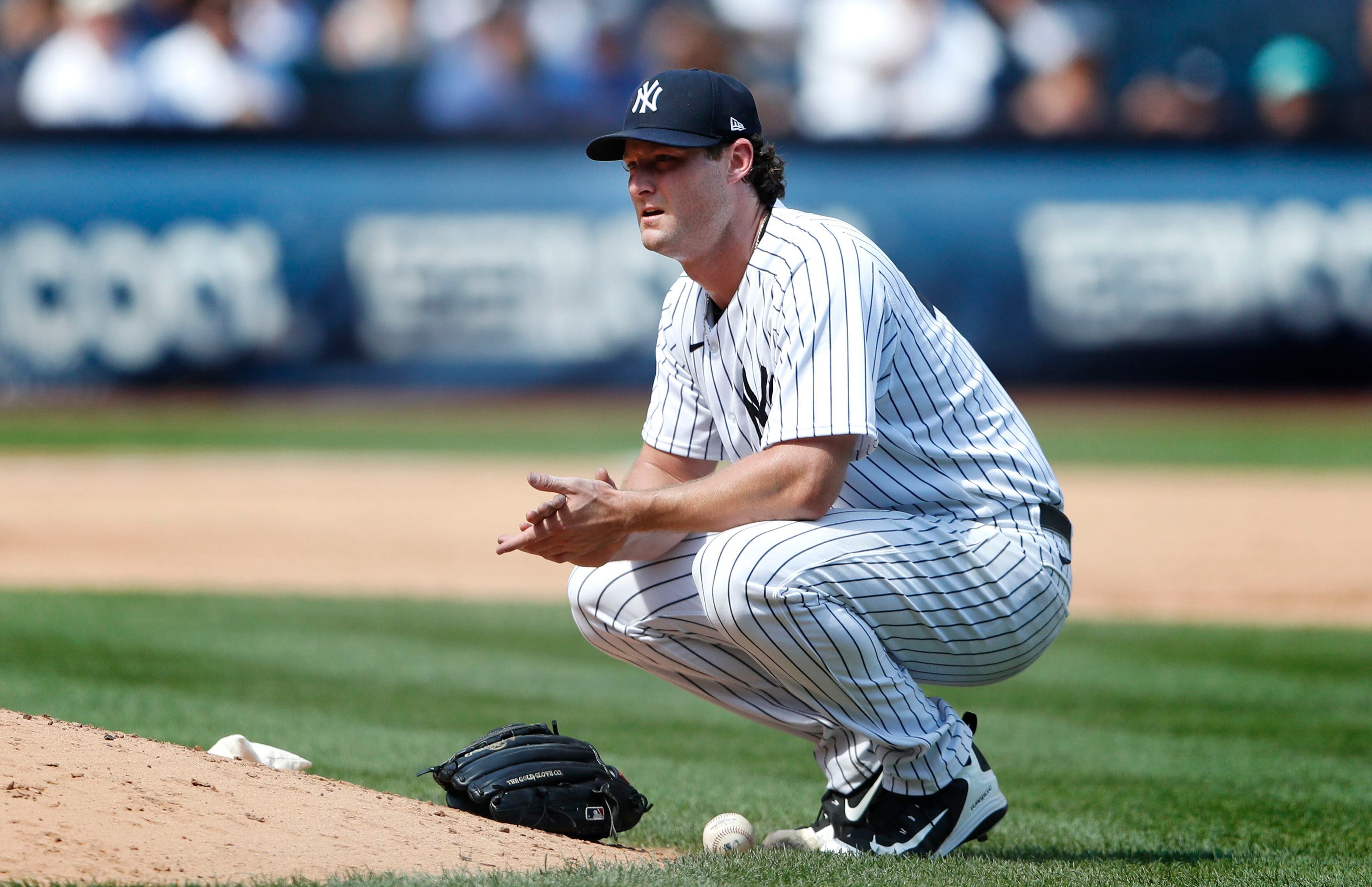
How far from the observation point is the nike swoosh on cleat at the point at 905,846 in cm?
296

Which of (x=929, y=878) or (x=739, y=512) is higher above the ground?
(x=739, y=512)

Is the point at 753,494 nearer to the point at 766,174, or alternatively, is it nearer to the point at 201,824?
the point at 766,174

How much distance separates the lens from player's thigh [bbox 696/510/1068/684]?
2887mm

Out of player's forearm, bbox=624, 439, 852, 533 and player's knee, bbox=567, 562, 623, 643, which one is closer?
player's forearm, bbox=624, 439, 852, 533

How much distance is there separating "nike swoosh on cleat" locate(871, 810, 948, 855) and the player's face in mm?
1212

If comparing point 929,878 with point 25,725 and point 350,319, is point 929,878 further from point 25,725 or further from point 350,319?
point 350,319

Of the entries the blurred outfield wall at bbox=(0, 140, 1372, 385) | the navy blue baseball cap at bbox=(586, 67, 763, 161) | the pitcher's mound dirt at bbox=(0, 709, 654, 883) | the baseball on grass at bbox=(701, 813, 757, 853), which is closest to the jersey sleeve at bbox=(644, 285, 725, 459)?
the navy blue baseball cap at bbox=(586, 67, 763, 161)

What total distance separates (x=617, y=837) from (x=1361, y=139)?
14.3 meters

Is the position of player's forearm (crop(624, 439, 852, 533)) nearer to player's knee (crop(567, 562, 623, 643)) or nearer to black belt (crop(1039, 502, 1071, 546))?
player's knee (crop(567, 562, 623, 643))

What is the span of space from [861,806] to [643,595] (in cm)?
61

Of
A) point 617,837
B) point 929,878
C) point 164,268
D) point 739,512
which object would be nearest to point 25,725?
point 617,837

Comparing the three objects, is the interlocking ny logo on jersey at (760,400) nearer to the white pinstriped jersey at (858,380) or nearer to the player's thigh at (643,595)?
the white pinstriped jersey at (858,380)

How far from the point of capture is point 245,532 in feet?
29.9

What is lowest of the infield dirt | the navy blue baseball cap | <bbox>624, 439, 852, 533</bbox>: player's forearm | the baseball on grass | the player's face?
the infield dirt
